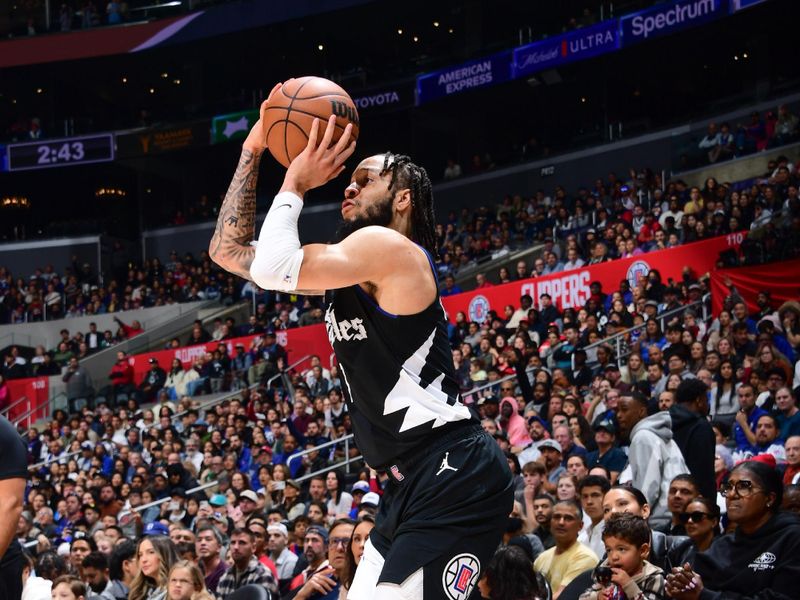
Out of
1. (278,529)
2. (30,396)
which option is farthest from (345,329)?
(30,396)

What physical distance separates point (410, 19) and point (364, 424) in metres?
27.1

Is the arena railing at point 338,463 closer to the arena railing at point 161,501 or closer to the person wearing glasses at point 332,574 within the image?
the arena railing at point 161,501

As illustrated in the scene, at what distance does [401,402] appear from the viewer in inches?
144

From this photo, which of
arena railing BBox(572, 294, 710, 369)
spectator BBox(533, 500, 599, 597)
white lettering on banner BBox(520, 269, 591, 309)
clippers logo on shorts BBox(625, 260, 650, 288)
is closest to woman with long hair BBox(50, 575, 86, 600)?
spectator BBox(533, 500, 599, 597)

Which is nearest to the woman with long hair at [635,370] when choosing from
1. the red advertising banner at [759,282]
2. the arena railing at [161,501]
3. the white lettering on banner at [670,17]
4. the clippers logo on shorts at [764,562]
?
the red advertising banner at [759,282]

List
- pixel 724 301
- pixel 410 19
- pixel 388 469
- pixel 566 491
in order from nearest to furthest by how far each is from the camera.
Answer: pixel 388 469 < pixel 566 491 < pixel 724 301 < pixel 410 19

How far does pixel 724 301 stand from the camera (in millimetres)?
13867

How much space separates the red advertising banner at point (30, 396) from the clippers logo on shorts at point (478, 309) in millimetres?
10815

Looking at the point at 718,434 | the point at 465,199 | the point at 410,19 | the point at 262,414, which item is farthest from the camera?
the point at 410,19

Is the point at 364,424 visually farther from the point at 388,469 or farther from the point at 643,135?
the point at 643,135

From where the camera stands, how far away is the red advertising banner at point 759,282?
14250mm

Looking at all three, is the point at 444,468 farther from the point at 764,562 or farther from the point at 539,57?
the point at 539,57

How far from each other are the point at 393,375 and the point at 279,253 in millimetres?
548

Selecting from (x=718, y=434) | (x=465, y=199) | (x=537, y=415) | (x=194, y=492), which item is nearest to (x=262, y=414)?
(x=194, y=492)
